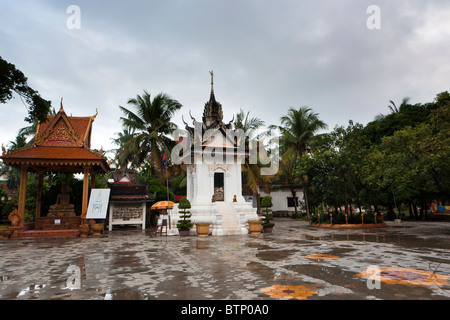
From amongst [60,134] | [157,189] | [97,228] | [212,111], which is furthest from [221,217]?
[60,134]

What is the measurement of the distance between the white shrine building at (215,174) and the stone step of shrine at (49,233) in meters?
5.39

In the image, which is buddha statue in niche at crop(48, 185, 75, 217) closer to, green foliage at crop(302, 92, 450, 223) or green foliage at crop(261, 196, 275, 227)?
green foliage at crop(261, 196, 275, 227)

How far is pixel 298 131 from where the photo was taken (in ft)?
86.0

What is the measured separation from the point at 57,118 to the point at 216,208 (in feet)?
35.7

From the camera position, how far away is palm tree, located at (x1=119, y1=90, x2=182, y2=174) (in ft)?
74.9

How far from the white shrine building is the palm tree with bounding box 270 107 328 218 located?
8.80m

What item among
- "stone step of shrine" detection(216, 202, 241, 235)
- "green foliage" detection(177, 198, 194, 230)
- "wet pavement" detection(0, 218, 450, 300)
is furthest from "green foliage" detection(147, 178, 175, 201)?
"wet pavement" detection(0, 218, 450, 300)

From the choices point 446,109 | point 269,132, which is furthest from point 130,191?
point 446,109

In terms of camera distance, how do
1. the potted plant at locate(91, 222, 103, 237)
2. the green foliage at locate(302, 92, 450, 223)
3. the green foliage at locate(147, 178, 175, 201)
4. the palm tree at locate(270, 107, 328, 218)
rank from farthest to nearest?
1. the palm tree at locate(270, 107, 328, 218)
2. the green foliage at locate(147, 178, 175, 201)
3. the potted plant at locate(91, 222, 103, 237)
4. the green foliage at locate(302, 92, 450, 223)

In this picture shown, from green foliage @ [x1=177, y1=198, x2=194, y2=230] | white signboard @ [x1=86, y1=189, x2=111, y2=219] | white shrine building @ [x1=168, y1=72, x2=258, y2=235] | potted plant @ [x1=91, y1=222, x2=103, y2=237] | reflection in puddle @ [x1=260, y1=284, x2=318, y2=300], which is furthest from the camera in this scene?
white shrine building @ [x1=168, y1=72, x2=258, y2=235]

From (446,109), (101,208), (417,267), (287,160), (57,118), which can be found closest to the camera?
(417,267)

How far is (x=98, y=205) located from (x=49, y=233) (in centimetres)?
294

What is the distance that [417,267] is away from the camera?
6.10 m
